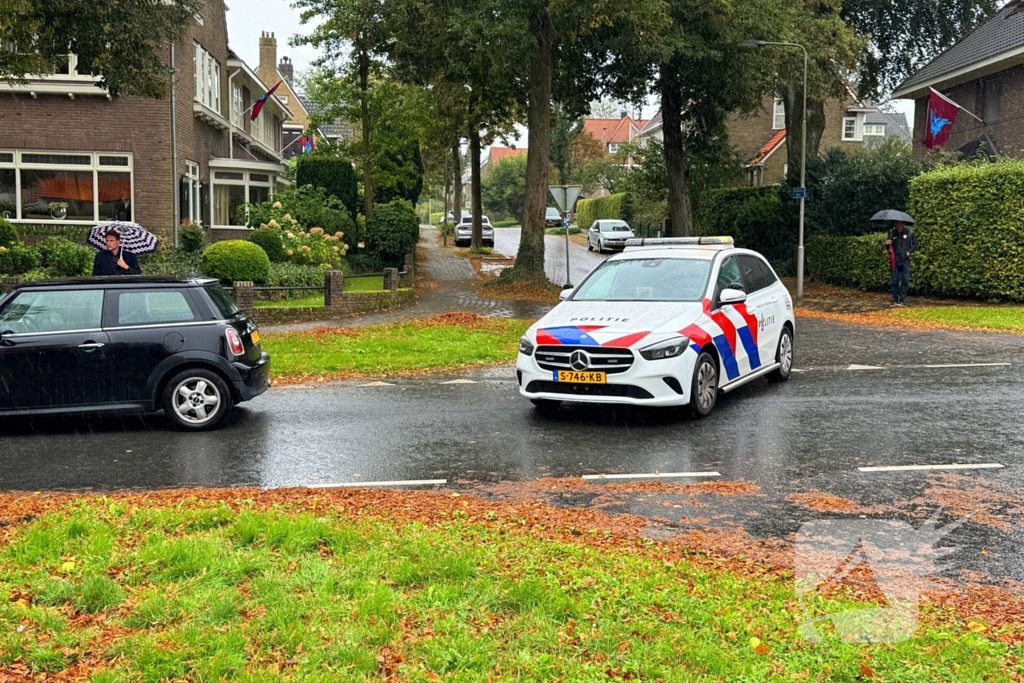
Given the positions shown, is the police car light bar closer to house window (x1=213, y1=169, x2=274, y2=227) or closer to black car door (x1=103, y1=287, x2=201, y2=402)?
black car door (x1=103, y1=287, x2=201, y2=402)

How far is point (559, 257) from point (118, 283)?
36.7 meters

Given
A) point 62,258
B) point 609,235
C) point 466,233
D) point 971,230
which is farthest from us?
point 466,233

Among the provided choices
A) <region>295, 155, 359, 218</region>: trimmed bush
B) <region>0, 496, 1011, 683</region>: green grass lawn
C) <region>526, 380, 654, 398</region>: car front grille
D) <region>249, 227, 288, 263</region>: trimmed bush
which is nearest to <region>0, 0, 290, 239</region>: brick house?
<region>249, 227, 288, 263</region>: trimmed bush

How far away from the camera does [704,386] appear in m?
9.83

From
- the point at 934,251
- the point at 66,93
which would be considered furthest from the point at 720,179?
the point at 66,93

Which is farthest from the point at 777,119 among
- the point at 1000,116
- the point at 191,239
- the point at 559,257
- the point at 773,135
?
the point at 191,239

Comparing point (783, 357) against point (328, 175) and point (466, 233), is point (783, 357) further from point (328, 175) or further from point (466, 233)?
point (466, 233)

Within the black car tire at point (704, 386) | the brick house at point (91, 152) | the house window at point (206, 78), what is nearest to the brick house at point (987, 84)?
the black car tire at point (704, 386)

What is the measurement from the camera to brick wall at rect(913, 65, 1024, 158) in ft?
97.5

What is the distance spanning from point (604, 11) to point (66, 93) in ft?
48.9

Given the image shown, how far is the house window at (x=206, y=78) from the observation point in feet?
102

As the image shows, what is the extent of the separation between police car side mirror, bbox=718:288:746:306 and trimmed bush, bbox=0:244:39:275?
16.4 m

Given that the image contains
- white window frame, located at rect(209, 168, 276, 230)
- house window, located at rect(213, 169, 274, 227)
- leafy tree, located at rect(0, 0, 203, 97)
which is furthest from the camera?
house window, located at rect(213, 169, 274, 227)

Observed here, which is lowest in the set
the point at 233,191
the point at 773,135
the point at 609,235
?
the point at 609,235
